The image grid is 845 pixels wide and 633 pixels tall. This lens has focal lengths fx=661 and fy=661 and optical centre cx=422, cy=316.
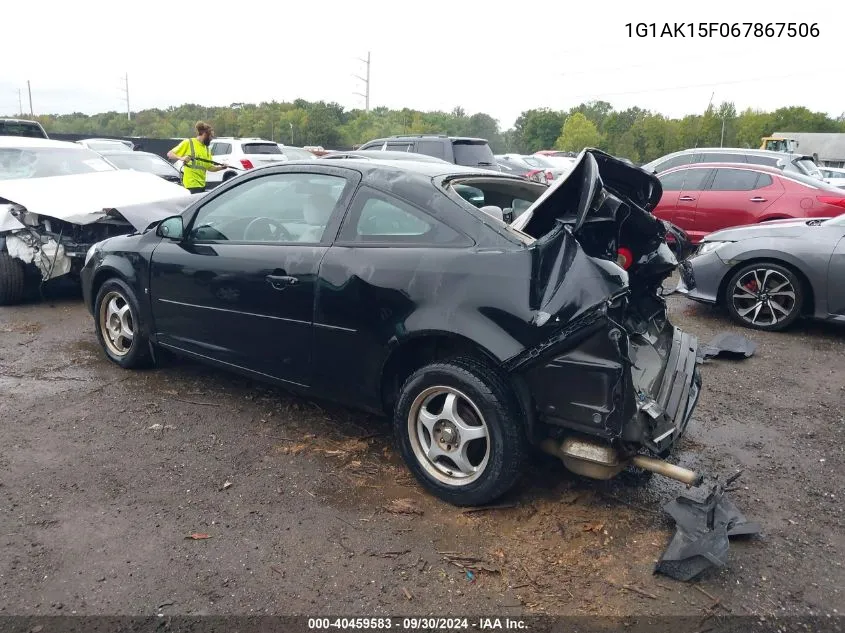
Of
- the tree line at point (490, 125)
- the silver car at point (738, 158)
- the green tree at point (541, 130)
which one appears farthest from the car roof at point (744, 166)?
the green tree at point (541, 130)

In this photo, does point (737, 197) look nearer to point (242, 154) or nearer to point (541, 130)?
point (242, 154)

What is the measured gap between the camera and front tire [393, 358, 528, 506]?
3.00 metres

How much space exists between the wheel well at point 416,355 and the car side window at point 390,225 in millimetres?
481

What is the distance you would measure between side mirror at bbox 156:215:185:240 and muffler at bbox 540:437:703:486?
9.14 feet

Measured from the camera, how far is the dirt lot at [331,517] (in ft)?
8.59

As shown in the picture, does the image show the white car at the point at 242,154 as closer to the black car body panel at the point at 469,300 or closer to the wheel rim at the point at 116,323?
the wheel rim at the point at 116,323

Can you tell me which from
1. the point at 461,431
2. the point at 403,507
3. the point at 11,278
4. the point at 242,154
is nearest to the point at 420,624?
the point at 403,507

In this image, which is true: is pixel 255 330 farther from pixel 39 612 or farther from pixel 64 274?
pixel 64 274

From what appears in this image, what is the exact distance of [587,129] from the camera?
63.1m

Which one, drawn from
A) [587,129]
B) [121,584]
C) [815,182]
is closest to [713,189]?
[815,182]

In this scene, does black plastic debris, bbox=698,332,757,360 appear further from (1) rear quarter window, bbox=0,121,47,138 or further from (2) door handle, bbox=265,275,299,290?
(1) rear quarter window, bbox=0,121,47,138

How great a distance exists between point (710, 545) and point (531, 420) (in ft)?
2.91

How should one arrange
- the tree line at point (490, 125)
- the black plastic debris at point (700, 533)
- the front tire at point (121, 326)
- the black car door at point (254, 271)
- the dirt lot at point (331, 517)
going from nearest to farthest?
1. the dirt lot at point (331, 517)
2. the black plastic debris at point (700, 533)
3. the black car door at point (254, 271)
4. the front tire at point (121, 326)
5. the tree line at point (490, 125)

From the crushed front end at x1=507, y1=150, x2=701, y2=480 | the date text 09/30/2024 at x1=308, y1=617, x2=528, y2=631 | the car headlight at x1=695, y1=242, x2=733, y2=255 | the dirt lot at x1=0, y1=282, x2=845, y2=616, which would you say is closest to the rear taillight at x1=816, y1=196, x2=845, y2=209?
the car headlight at x1=695, y1=242, x2=733, y2=255
